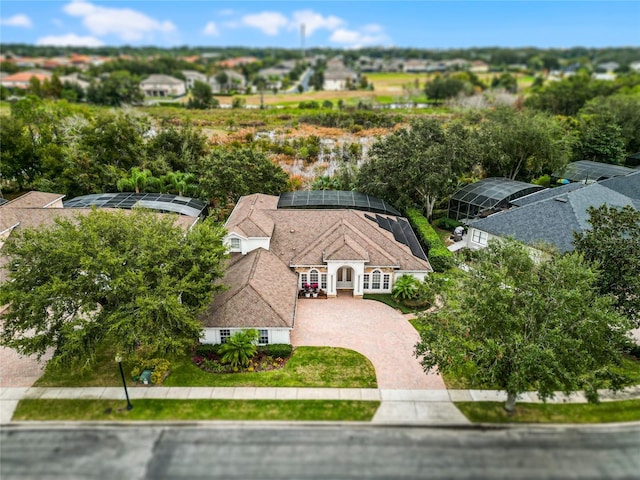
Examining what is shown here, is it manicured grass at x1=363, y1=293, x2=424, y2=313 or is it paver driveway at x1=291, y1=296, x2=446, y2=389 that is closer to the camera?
paver driveway at x1=291, y1=296, x2=446, y2=389

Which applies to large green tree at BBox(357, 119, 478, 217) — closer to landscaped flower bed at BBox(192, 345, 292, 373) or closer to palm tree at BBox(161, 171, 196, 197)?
palm tree at BBox(161, 171, 196, 197)

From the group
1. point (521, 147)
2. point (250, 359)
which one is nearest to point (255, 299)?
point (250, 359)

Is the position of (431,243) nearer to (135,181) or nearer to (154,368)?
(154,368)

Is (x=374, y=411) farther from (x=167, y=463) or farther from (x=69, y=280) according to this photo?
(x=69, y=280)

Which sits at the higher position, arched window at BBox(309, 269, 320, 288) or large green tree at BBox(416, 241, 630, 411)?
large green tree at BBox(416, 241, 630, 411)

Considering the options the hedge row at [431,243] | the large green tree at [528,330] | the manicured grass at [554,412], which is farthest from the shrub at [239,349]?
the hedge row at [431,243]

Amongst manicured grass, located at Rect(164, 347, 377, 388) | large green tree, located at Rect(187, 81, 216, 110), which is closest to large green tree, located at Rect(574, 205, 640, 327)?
manicured grass, located at Rect(164, 347, 377, 388)
